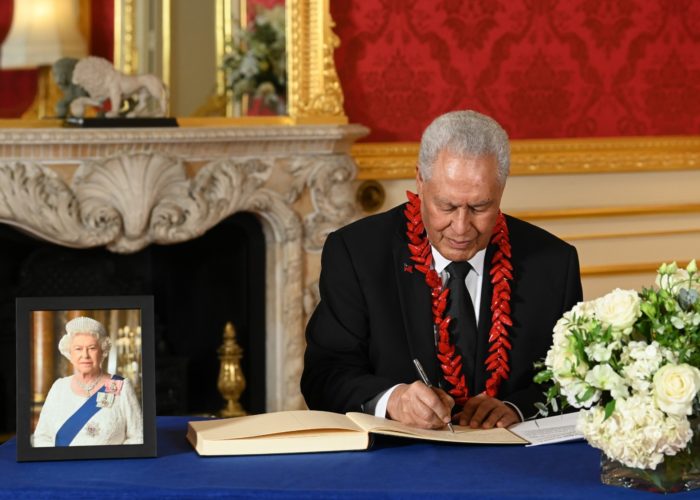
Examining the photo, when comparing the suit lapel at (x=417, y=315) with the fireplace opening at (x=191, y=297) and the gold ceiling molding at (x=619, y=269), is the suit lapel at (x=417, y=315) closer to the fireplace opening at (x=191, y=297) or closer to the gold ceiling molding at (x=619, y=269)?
the fireplace opening at (x=191, y=297)

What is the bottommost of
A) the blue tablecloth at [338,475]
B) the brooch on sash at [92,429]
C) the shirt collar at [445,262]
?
the blue tablecloth at [338,475]

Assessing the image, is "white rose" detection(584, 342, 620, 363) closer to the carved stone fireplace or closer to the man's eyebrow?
the man's eyebrow

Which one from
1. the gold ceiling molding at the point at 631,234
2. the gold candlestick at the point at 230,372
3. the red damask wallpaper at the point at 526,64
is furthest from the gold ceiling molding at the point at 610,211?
the gold candlestick at the point at 230,372

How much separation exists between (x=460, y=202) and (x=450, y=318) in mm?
322

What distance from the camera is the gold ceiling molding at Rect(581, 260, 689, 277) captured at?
5953 mm

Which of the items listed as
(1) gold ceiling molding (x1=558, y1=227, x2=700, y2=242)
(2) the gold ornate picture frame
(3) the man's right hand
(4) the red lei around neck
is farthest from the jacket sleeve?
(1) gold ceiling molding (x1=558, y1=227, x2=700, y2=242)

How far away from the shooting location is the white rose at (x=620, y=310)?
2.17m

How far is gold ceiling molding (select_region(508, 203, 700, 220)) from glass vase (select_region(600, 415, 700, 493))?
3.55 metres

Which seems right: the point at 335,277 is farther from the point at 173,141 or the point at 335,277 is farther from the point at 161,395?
the point at 161,395

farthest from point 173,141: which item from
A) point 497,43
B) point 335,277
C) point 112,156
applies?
point 335,277

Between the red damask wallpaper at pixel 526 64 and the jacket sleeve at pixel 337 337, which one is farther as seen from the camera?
the red damask wallpaper at pixel 526 64

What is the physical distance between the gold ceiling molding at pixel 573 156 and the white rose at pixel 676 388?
11.5 ft

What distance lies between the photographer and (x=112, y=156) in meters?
5.09

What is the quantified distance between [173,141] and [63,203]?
0.50m
